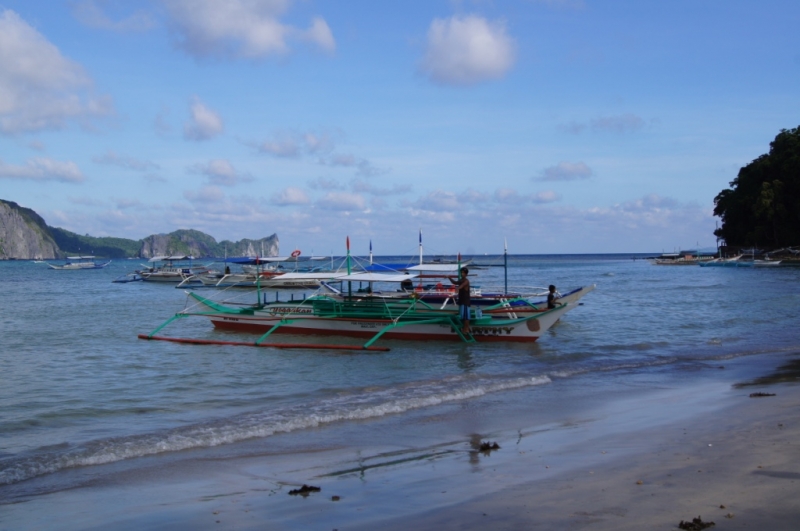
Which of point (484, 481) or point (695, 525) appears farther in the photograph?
point (484, 481)

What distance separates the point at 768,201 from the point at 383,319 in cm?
6844

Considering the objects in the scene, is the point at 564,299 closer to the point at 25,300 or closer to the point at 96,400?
the point at 96,400

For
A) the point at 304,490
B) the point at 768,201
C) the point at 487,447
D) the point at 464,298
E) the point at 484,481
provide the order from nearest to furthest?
the point at 304,490 < the point at 484,481 < the point at 487,447 < the point at 464,298 < the point at 768,201

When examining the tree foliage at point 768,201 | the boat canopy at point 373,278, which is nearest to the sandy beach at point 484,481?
the boat canopy at point 373,278

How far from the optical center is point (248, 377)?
16.0 m

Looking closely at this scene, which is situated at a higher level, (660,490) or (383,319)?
(383,319)

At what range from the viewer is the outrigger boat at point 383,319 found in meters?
21.2

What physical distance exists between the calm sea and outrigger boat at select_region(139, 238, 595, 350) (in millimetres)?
540

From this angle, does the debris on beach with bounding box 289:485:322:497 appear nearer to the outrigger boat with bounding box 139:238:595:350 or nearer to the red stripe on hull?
the outrigger boat with bounding box 139:238:595:350

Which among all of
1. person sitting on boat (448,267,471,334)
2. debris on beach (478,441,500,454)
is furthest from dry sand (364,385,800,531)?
person sitting on boat (448,267,471,334)

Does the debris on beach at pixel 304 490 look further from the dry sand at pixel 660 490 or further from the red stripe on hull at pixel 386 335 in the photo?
the red stripe on hull at pixel 386 335

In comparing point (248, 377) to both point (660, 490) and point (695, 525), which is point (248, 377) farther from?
point (695, 525)

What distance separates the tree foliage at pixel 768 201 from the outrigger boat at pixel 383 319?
6557 centimetres

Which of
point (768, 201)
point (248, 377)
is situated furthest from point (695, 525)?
point (768, 201)
